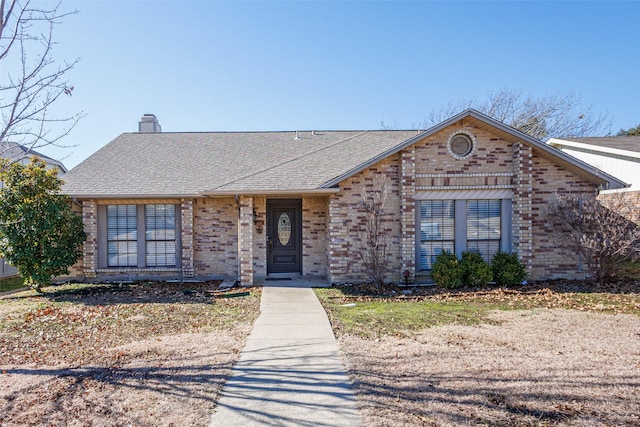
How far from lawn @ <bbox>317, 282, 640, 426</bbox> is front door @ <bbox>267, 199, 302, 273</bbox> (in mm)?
3389

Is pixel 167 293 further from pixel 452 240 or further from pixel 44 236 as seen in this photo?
pixel 452 240

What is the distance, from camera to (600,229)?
31.0 feet

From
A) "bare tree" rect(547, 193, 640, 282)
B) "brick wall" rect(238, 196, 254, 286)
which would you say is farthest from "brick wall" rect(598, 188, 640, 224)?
"brick wall" rect(238, 196, 254, 286)

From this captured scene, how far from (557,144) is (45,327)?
23.7m

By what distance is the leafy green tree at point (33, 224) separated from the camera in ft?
31.4

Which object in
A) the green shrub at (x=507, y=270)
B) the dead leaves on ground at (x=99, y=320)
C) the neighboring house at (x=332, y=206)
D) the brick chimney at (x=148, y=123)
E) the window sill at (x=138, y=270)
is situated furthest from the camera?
the brick chimney at (x=148, y=123)

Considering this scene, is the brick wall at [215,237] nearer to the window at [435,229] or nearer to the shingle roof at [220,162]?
the shingle roof at [220,162]

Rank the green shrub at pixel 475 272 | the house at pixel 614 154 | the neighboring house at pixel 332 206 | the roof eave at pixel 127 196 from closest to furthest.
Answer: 1. the green shrub at pixel 475 272
2. the neighboring house at pixel 332 206
3. the roof eave at pixel 127 196
4. the house at pixel 614 154

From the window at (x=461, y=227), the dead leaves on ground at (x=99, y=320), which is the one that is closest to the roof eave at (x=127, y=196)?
the dead leaves on ground at (x=99, y=320)

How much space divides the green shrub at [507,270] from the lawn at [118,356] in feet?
20.3

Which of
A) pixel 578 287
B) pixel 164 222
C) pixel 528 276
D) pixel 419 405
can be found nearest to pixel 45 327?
pixel 164 222

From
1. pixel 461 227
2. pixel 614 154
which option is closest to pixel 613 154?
pixel 614 154

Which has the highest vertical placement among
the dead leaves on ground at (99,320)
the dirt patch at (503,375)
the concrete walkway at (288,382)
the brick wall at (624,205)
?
the brick wall at (624,205)

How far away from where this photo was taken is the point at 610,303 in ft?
27.3
